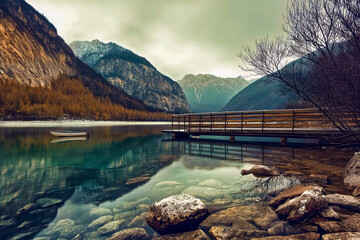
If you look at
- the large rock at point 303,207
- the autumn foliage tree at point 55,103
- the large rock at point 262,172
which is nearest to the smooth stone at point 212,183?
the large rock at point 262,172

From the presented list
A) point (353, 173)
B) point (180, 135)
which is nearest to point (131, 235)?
point (353, 173)

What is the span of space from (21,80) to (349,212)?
15644 cm

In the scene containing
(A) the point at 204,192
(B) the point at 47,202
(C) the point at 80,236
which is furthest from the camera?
(A) the point at 204,192

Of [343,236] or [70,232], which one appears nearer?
[343,236]

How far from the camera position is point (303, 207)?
17.5ft

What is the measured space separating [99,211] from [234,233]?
4863 mm

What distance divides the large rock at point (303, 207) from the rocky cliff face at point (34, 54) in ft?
484

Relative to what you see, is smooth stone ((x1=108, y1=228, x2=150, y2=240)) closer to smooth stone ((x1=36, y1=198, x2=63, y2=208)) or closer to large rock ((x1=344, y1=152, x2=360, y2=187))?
smooth stone ((x1=36, y1=198, x2=63, y2=208))

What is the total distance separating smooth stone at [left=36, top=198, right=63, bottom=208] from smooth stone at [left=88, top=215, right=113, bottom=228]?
2752 millimetres

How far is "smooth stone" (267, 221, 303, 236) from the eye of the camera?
494 cm

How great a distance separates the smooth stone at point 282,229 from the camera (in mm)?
4941

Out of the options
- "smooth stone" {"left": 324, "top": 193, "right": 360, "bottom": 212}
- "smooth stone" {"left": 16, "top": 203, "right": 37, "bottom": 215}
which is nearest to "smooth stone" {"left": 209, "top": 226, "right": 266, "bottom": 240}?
"smooth stone" {"left": 324, "top": 193, "right": 360, "bottom": 212}

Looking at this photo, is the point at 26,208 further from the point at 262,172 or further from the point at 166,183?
the point at 262,172

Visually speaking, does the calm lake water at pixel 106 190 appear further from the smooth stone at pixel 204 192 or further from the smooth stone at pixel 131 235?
the smooth stone at pixel 131 235
